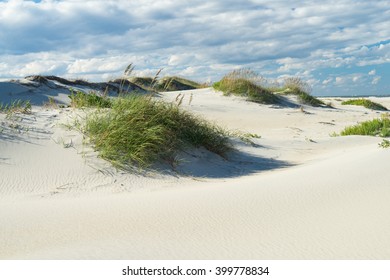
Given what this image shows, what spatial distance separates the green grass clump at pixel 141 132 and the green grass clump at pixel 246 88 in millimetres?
9396

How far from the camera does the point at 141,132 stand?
5766mm

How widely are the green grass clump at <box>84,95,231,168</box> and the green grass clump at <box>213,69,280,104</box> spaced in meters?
9.40

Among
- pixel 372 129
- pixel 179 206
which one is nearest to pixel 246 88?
pixel 372 129

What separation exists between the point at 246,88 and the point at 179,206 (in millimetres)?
12635

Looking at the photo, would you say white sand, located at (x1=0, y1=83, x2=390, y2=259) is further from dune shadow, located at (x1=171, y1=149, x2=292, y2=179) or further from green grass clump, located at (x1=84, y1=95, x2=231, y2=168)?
green grass clump, located at (x1=84, y1=95, x2=231, y2=168)

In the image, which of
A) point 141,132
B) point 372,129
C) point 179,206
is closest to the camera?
point 179,206

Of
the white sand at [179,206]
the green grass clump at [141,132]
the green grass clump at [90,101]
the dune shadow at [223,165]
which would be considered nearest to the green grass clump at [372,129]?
the white sand at [179,206]

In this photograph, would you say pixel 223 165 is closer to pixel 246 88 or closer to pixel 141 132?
pixel 141 132

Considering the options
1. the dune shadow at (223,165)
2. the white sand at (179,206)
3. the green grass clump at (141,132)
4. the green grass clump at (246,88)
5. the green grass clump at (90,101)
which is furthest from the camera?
the green grass clump at (246,88)

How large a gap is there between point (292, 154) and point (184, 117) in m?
2.24

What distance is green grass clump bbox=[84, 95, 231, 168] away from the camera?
218 inches

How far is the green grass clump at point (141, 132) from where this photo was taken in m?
5.55

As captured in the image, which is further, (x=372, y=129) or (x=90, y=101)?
(x=372, y=129)

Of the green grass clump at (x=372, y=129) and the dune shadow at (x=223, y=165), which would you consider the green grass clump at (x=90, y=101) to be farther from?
the green grass clump at (x=372, y=129)
